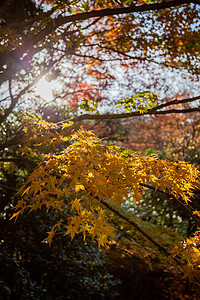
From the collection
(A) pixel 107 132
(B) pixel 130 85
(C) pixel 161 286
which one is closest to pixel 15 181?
(C) pixel 161 286

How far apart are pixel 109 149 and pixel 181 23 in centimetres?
479

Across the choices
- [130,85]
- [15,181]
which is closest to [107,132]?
[130,85]

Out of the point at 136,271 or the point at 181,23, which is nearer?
the point at 136,271

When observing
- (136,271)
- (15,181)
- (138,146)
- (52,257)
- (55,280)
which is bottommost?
(55,280)

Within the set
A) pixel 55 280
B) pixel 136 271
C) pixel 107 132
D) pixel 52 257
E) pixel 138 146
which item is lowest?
pixel 55 280

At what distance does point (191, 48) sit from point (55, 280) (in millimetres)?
5482

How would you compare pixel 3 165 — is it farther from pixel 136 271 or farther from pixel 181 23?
pixel 181 23

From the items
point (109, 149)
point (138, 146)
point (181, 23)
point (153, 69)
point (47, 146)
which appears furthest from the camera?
point (138, 146)

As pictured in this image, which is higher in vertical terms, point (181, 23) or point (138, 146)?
point (138, 146)

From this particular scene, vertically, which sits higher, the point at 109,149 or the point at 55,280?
the point at 109,149

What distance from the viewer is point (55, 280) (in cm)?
413

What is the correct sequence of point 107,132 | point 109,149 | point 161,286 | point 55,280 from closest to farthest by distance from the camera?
point 109,149 → point 55,280 → point 161,286 → point 107,132

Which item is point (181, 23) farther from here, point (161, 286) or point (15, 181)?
point (161, 286)

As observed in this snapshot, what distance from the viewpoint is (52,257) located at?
4.42 meters
